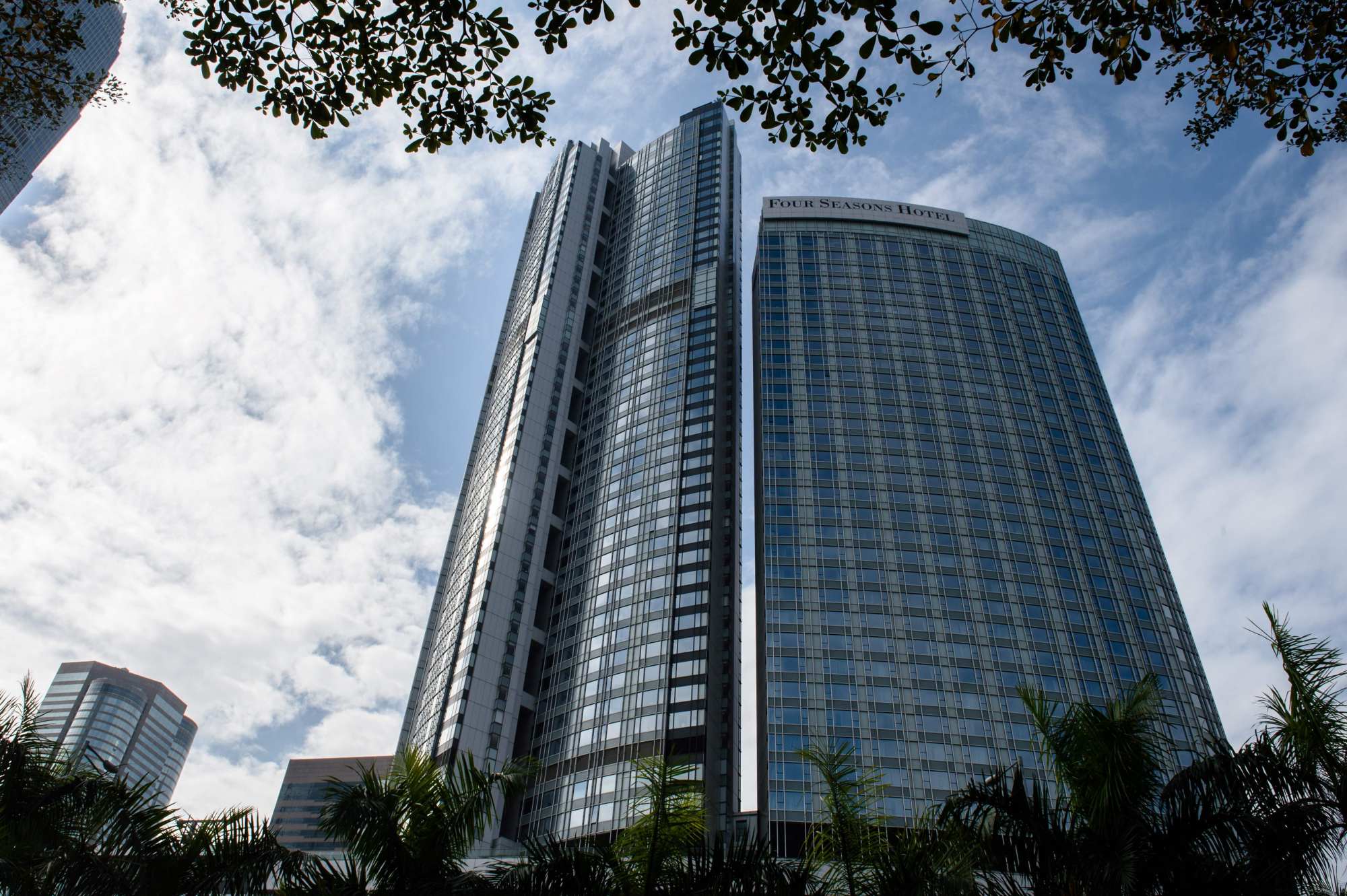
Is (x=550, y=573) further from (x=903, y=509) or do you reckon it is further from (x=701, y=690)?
(x=903, y=509)

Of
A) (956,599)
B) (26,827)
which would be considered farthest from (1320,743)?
(956,599)

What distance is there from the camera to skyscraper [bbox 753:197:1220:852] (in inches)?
3054

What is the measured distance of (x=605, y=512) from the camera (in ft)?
351

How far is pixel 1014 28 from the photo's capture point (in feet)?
29.2

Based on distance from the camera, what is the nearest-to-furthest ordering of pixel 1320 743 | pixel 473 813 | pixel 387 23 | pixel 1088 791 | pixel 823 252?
pixel 387 23
pixel 1320 743
pixel 1088 791
pixel 473 813
pixel 823 252

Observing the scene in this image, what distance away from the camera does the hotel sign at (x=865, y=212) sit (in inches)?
4791

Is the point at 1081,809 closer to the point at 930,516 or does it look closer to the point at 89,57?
the point at 930,516

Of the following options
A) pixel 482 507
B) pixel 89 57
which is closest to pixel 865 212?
pixel 482 507

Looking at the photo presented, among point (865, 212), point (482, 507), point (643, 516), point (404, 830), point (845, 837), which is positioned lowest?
point (404, 830)

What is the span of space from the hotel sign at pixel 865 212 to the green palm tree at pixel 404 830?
11350 cm

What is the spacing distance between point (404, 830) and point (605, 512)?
303 feet

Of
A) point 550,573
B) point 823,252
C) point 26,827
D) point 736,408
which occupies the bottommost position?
point 26,827

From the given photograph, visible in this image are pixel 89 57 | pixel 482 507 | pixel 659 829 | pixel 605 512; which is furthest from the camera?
pixel 89 57

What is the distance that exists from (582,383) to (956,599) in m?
63.9
